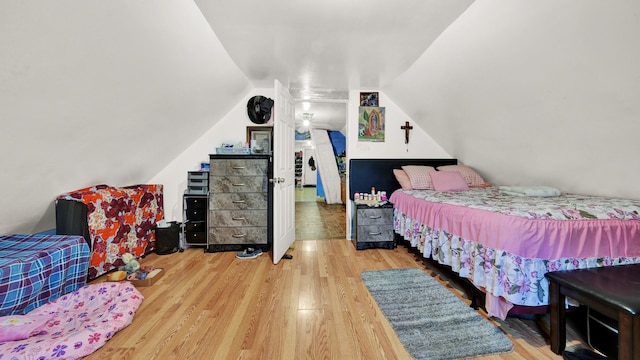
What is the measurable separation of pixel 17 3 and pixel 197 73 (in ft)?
4.63

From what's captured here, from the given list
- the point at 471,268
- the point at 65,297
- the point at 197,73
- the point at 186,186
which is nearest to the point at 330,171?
the point at 186,186

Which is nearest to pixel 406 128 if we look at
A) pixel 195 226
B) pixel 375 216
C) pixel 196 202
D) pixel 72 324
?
pixel 375 216

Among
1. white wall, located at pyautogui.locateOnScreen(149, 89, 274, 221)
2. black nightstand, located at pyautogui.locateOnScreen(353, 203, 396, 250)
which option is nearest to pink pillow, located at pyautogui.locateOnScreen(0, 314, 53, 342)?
white wall, located at pyautogui.locateOnScreen(149, 89, 274, 221)

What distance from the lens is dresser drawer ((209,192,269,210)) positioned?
128 inches

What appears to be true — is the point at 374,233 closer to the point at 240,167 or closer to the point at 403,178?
the point at 403,178

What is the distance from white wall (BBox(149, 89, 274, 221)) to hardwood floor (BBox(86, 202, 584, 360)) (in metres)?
1.04

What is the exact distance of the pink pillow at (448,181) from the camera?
319 centimetres

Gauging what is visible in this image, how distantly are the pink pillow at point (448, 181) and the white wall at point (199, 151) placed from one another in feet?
8.51

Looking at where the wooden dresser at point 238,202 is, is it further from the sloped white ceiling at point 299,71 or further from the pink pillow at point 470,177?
the pink pillow at point 470,177

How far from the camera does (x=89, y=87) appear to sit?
183 centimetres

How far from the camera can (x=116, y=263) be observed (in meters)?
2.72

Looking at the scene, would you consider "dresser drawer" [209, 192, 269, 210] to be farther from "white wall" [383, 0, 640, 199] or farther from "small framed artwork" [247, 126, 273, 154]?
"white wall" [383, 0, 640, 199]

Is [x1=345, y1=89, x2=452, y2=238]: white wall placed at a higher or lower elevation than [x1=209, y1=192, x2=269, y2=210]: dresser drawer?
higher

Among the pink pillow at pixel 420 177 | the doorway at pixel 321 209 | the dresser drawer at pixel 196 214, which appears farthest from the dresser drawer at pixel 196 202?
the pink pillow at pixel 420 177
